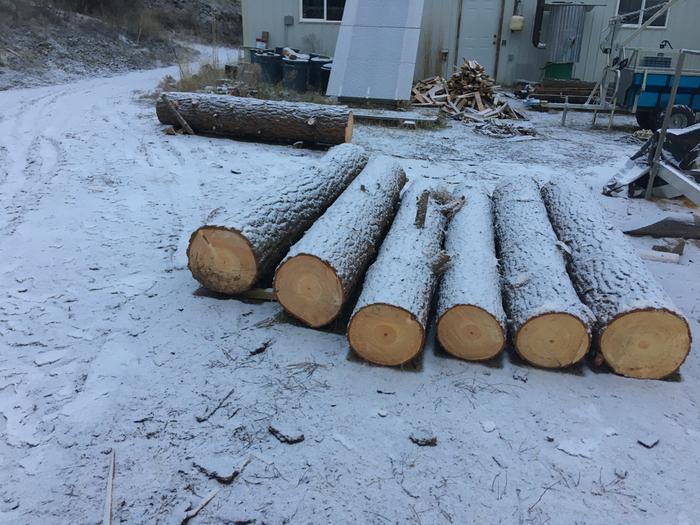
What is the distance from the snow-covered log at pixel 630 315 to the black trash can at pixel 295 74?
33.9ft

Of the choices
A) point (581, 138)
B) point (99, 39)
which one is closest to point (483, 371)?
point (581, 138)

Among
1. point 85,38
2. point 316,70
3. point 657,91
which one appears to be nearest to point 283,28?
point 316,70

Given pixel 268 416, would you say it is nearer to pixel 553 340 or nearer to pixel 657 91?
pixel 553 340

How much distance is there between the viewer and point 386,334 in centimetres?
342

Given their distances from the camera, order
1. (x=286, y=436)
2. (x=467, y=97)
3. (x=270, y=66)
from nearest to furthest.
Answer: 1. (x=286, y=436)
2. (x=467, y=97)
3. (x=270, y=66)

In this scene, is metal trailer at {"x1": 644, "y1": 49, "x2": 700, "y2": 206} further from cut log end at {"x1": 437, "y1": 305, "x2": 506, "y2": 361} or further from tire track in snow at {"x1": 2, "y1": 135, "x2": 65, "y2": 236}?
tire track in snow at {"x1": 2, "y1": 135, "x2": 65, "y2": 236}

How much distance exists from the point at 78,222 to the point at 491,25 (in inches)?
517

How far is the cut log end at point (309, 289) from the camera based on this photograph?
3678mm

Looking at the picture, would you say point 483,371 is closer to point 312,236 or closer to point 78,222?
point 312,236

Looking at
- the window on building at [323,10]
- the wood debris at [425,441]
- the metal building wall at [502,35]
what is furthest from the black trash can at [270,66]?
the wood debris at [425,441]

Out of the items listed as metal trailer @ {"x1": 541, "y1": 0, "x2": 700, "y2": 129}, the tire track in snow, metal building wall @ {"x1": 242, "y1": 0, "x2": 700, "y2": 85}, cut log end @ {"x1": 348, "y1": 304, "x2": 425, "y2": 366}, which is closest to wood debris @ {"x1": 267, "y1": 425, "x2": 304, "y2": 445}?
cut log end @ {"x1": 348, "y1": 304, "x2": 425, "y2": 366}

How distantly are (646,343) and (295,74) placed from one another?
11.2 m

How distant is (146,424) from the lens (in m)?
2.94

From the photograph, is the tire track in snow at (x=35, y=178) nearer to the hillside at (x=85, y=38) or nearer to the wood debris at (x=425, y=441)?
the wood debris at (x=425, y=441)
